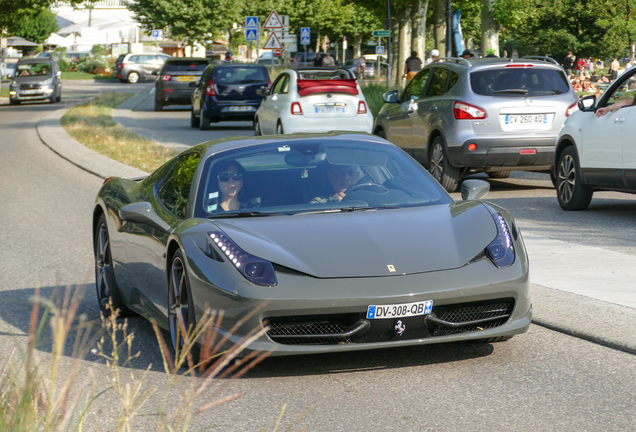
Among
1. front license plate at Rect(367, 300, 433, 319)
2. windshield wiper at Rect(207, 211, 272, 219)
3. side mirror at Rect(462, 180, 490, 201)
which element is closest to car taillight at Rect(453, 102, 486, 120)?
side mirror at Rect(462, 180, 490, 201)

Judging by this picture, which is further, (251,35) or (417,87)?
(251,35)

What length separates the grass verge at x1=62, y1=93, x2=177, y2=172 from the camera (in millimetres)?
17719

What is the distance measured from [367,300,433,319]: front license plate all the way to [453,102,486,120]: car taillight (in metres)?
8.28

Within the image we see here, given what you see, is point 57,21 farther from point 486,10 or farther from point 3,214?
point 3,214

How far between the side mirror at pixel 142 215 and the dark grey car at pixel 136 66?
55.9m

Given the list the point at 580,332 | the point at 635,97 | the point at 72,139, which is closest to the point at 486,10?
the point at 72,139

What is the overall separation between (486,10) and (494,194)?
51.7ft

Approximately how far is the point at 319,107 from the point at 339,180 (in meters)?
13.4

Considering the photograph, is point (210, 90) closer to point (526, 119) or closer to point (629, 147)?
point (526, 119)

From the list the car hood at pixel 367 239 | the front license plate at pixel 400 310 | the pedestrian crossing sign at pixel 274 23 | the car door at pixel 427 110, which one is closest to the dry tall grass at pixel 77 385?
the car hood at pixel 367 239

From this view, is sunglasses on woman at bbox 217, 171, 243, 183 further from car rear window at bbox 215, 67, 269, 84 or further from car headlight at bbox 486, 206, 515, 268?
car rear window at bbox 215, 67, 269, 84

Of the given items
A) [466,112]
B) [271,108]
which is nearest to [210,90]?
→ [271,108]

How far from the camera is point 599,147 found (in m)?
10.9

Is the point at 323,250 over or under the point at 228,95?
over
